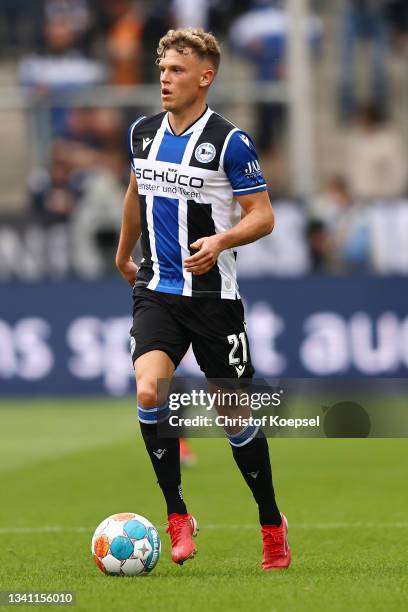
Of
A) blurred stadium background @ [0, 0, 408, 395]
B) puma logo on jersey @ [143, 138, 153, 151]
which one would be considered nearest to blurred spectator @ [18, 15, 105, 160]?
blurred stadium background @ [0, 0, 408, 395]

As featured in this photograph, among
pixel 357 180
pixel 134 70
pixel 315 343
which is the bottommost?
pixel 315 343

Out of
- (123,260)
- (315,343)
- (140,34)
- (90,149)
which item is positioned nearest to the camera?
(123,260)

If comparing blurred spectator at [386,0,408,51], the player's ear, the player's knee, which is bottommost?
the player's knee

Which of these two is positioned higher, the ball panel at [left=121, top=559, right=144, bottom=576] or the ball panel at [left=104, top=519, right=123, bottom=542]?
the ball panel at [left=104, top=519, right=123, bottom=542]

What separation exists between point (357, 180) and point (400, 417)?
10.6 meters

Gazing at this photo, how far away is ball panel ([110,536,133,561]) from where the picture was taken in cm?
620

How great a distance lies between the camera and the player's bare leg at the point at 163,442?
20.5 feet

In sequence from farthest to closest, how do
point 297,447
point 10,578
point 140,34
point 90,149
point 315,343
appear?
point 140,34 < point 90,149 < point 315,343 < point 297,447 < point 10,578

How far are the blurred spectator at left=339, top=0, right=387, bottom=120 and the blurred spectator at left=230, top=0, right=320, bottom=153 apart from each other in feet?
1.51

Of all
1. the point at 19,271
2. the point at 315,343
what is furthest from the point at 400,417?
the point at 19,271

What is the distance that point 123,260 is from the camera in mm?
6926

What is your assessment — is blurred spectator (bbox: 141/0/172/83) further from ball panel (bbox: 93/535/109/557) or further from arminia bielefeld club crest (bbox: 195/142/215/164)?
ball panel (bbox: 93/535/109/557)

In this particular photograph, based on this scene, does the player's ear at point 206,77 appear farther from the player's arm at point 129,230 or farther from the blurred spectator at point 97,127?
the blurred spectator at point 97,127

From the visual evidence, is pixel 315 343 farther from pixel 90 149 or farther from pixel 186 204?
pixel 186 204
